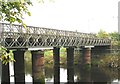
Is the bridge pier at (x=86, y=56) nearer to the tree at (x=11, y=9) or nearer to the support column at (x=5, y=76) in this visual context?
the support column at (x=5, y=76)

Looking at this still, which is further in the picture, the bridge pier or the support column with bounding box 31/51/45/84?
the bridge pier

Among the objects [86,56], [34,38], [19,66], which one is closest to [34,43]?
[34,38]

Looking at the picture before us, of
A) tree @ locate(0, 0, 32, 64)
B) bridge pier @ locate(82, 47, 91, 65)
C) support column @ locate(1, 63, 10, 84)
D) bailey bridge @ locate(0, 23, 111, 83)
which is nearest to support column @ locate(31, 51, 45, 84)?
bailey bridge @ locate(0, 23, 111, 83)

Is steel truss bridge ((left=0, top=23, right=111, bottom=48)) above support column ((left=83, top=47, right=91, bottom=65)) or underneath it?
above

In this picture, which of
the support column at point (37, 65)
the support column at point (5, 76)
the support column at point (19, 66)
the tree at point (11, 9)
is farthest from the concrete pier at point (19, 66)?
the tree at point (11, 9)

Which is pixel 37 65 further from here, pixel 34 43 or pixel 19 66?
pixel 34 43

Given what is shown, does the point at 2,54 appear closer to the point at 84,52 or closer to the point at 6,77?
the point at 6,77

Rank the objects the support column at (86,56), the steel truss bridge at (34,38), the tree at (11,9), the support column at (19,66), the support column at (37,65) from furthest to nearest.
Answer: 1. the support column at (86,56)
2. the support column at (37,65)
3. the support column at (19,66)
4. the steel truss bridge at (34,38)
5. the tree at (11,9)

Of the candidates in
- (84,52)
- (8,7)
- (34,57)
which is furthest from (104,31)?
(8,7)

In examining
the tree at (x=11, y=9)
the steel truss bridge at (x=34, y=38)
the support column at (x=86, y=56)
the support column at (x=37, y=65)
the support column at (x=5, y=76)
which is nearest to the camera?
the tree at (x=11, y=9)

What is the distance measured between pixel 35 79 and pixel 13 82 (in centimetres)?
363

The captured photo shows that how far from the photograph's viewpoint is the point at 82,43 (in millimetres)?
47500

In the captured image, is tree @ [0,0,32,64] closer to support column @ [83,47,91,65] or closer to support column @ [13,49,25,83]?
support column @ [13,49,25,83]

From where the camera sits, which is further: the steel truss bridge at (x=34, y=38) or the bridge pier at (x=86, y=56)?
the bridge pier at (x=86, y=56)
